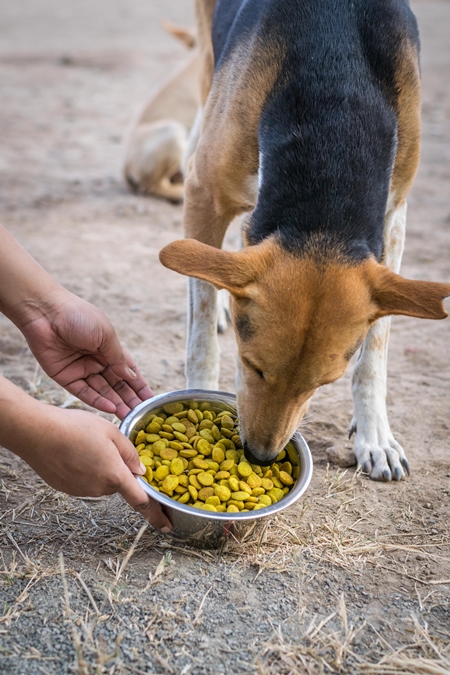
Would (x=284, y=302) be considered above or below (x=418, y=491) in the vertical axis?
above

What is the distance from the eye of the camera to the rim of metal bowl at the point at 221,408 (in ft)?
8.23

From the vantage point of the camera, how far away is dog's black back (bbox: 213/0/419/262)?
2.74m

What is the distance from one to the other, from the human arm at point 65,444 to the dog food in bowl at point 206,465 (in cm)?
34

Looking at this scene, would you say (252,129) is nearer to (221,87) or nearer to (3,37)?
(221,87)

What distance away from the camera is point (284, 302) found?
2.49m

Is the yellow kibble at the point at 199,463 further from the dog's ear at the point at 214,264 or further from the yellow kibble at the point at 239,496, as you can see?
the dog's ear at the point at 214,264

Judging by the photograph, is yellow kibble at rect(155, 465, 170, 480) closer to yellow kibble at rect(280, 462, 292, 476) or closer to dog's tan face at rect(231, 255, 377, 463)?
dog's tan face at rect(231, 255, 377, 463)

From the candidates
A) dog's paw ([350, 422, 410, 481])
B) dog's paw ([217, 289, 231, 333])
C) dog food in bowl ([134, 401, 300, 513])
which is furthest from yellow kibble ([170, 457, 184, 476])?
dog's paw ([217, 289, 231, 333])

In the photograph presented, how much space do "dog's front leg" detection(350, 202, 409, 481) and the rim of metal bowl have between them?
24.5 inches

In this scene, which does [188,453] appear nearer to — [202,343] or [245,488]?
[245,488]

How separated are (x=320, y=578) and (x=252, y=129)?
1929mm

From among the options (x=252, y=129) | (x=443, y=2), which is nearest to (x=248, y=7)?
(x=252, y=129)

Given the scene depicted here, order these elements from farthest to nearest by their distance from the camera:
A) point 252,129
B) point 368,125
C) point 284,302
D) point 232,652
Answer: point 252,129 < point 368,125 < point 284,302 < point 232,652

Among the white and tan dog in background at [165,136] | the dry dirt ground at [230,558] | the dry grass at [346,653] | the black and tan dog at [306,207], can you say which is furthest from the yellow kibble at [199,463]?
the white and tan dog in background at [165,136]
